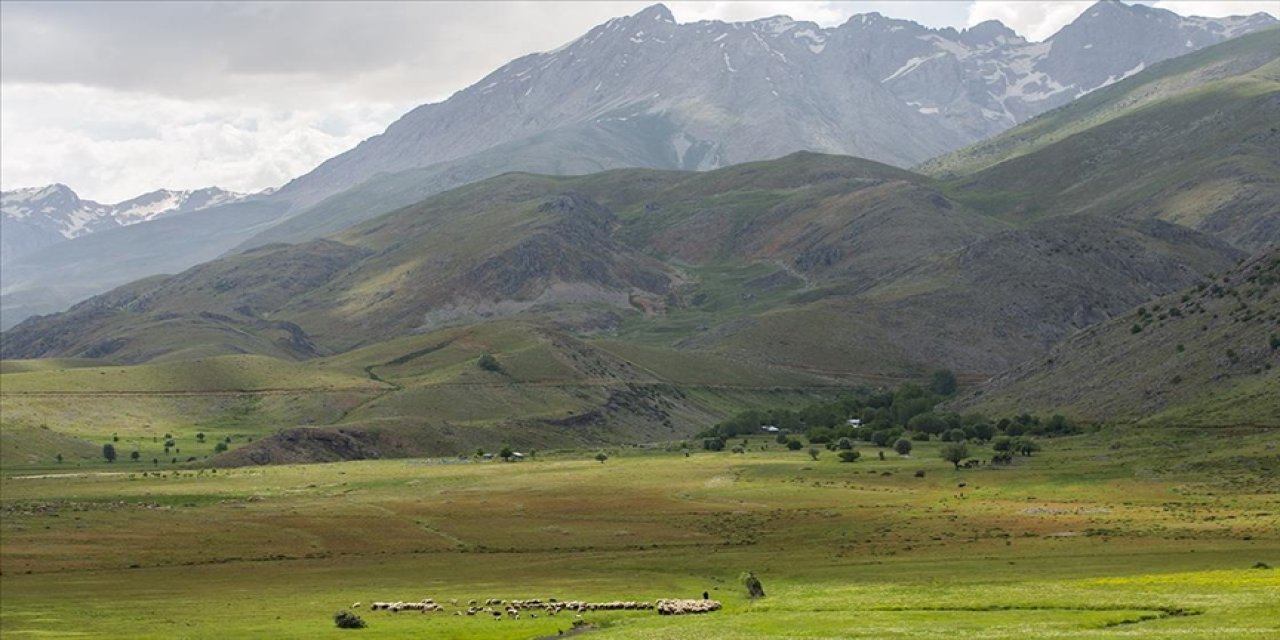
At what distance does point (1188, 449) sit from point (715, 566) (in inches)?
2960

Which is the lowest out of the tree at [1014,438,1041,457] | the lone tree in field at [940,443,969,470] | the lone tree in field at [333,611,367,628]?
the tree at [1014,438,1041,457]

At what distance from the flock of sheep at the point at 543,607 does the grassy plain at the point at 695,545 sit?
1.54 metres

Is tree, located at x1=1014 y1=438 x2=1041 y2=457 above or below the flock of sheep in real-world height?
A: below

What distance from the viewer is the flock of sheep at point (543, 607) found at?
7694cm

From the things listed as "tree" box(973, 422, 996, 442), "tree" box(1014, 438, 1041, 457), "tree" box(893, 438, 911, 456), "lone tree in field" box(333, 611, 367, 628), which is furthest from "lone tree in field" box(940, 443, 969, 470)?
"lone tree in field" box(333, 611, 367, 628)

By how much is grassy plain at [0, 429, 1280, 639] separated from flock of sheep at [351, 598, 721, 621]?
154 cm

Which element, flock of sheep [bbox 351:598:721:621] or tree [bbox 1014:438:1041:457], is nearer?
flock of sheep [bbox 351:598:721:621]

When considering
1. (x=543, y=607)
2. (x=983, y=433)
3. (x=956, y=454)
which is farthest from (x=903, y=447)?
(x=543, y=607)

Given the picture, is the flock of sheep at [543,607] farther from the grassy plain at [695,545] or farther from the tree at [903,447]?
the tree at [903,447]

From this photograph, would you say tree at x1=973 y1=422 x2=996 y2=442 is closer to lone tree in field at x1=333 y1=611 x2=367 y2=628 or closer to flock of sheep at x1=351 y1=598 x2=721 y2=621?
flock of sheep at x1=351 y1=598 x2=721 y2=621

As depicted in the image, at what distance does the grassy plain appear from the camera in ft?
229

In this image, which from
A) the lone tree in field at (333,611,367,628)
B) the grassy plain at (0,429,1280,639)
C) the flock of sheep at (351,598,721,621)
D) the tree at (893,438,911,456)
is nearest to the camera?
the grassy plain at (0,429,1280,639)

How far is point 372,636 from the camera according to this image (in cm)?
7112

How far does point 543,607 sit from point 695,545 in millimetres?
37105
